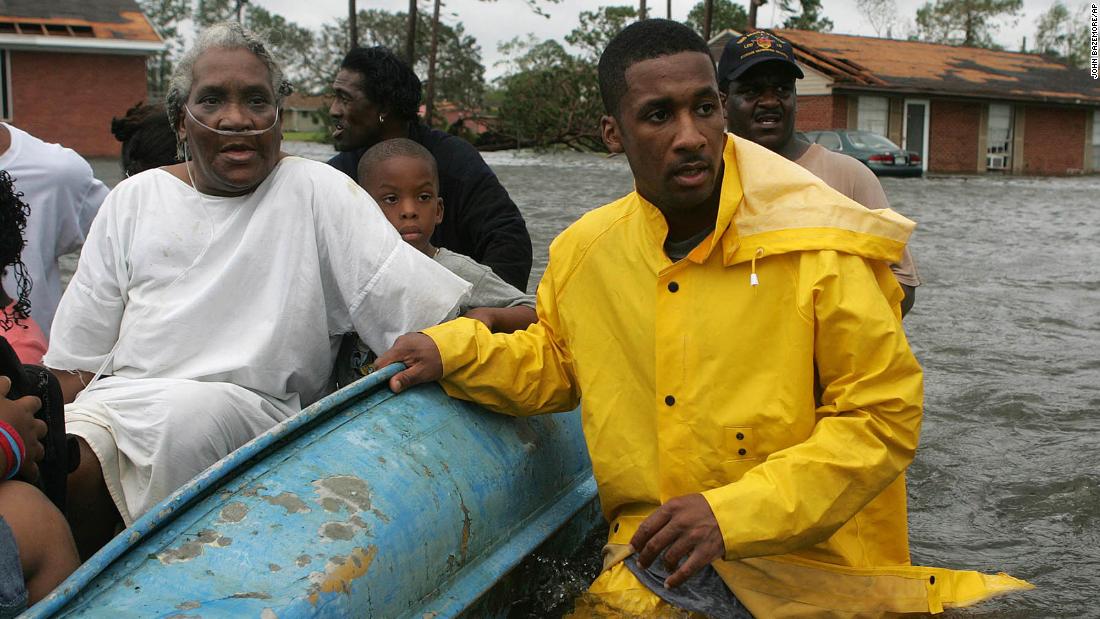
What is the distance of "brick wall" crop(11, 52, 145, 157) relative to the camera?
86.7ft

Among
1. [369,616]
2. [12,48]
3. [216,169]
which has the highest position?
[12,48]

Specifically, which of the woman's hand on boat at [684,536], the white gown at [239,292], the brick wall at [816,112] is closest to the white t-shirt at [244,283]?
the white gown at [239,292]

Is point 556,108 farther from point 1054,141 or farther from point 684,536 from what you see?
point 684,536

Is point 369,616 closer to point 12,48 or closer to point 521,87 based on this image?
Result: point 12,48

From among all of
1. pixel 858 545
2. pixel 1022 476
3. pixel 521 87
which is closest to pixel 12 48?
pixel 521 87

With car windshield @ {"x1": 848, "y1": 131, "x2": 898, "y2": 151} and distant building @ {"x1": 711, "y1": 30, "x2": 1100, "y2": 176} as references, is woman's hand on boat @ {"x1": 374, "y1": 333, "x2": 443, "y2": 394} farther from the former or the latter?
distant building @ {"x1": 711, "y1": 30, "x2": 1100, "y2": 176}

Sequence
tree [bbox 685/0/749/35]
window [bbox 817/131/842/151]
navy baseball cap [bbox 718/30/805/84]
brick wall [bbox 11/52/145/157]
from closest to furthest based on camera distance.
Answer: navy baseball cap [bbox 718/30/805/84] → window [bbox 817/131/842/151] → brick wall [bbox 11/52/145/157] → tree [bbox 685/0/749/35]

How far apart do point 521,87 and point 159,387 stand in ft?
99.5

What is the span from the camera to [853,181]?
4.39m

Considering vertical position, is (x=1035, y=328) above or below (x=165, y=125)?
below

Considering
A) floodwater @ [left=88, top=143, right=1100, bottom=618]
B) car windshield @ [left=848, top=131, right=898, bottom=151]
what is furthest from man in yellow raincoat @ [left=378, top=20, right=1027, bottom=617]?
car windshield @ [left=848, top=131, right=898, bottom=151]

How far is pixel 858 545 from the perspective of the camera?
276 cm

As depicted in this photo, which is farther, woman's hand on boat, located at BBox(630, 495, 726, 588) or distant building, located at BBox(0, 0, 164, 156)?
distant building, located at BBox(0, 0, 164, 156)

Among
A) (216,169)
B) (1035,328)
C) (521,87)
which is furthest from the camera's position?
(521,87)
